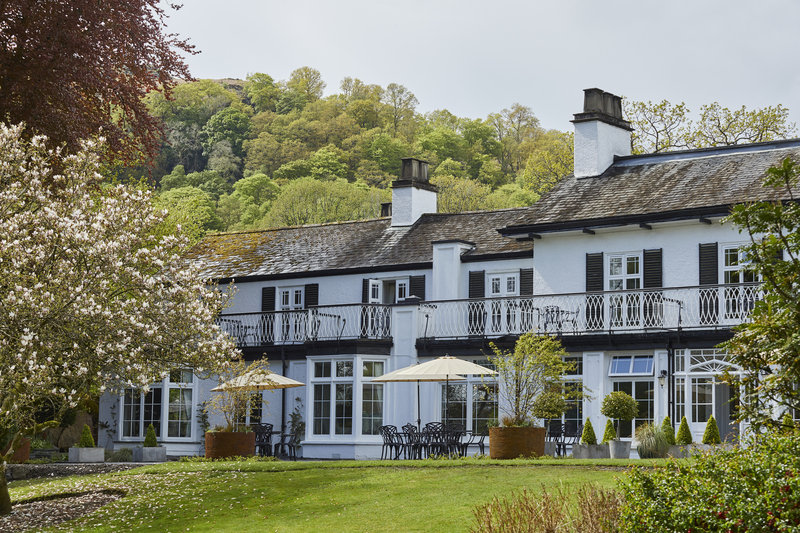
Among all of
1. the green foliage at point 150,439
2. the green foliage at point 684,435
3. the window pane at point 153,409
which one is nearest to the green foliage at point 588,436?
the green foliage at point 684,435

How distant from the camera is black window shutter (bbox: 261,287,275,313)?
116 feet

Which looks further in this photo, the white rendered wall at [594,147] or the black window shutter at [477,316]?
the white rendered wall at [594,147]

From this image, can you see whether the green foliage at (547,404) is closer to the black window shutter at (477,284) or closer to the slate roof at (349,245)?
the slate roof at (349,245)

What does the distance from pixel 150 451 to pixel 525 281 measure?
11.2 meters

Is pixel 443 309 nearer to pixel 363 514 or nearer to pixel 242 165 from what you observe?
pixel 363 514

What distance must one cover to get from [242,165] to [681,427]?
242 feet

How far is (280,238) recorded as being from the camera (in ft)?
127

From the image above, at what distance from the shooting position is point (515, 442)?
2170cm

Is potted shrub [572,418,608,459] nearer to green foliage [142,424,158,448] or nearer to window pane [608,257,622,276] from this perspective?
window pane [608,257,622,276]

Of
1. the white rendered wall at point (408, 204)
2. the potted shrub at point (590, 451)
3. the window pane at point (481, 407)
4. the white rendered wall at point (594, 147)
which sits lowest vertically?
the potted shrub at point (590, 451)

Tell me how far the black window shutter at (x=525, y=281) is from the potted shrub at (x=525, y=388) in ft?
22.3

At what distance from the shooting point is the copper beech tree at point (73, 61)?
Result: 1827cm

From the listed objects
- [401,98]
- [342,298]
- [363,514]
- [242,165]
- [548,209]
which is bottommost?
[363,514]

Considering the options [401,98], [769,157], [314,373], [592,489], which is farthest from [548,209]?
[401,98]
